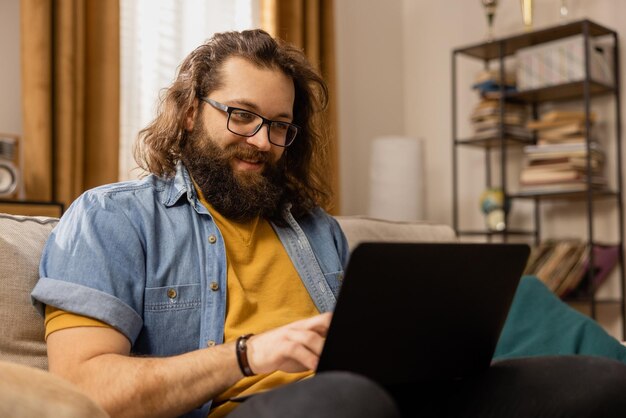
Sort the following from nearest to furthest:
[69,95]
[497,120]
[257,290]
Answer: [257,290], [69,95], [497,120]

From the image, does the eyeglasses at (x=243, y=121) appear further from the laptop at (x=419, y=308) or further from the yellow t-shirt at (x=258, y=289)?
the laptop at (x=419, y=308)

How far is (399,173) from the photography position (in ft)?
11.5

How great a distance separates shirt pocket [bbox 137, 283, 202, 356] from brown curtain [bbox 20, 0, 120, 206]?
1.55 meters

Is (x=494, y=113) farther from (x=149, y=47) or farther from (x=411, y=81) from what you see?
(x=149, y=47)

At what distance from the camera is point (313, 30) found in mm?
3545

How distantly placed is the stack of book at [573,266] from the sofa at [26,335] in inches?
93.3

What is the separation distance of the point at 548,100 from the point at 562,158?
0.45 meters

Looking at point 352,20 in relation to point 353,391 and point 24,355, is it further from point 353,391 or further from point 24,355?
point 353,391

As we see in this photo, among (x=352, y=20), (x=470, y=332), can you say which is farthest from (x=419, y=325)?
(x=352, y=20)

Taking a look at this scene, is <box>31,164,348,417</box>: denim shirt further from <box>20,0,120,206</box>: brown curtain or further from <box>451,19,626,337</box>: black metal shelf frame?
<box>451,19,626,337</box>: black metal shelf frame

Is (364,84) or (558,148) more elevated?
(364,84)

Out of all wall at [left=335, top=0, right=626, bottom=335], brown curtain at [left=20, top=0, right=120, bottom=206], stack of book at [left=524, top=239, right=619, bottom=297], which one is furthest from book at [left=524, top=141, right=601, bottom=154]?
brown curtain at [left=20, top=0, right=120, bottom=206]

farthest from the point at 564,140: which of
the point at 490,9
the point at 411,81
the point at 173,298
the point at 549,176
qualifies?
the point at 173,298

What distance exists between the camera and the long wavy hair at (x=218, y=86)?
5.00 ft
